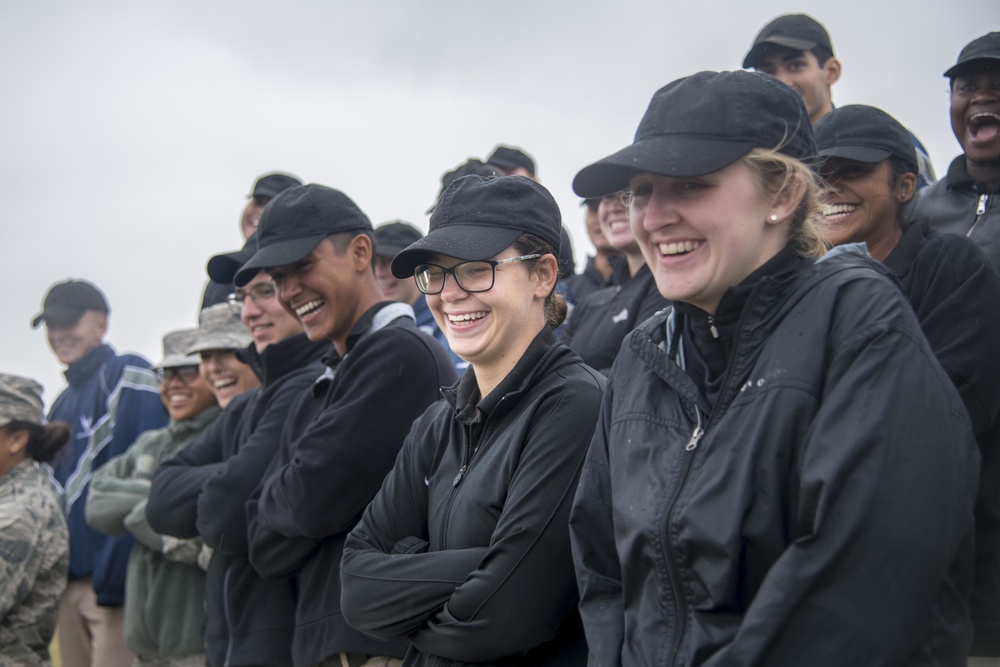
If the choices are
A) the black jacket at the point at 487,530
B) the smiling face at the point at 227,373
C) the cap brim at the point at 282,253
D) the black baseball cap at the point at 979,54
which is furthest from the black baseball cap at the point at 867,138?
the smiling face at the point at 227,373

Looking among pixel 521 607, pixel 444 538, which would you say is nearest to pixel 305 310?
pixel 444 538

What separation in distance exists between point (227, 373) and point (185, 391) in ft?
1.52

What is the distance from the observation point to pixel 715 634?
2246 millimetres

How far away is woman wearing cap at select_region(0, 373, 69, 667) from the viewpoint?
212 inches

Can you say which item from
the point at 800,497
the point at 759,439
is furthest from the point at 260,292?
the point at 800,497

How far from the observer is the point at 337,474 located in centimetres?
404

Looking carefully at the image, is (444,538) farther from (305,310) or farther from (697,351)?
(305,310)

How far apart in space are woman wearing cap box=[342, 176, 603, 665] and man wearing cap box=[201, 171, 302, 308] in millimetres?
3882

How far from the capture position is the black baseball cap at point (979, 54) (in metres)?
4.41

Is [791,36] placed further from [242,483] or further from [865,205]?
[242,483]

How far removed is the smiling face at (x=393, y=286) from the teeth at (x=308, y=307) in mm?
1854

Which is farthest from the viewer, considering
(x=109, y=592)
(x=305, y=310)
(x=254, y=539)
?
(x=109, y=592)

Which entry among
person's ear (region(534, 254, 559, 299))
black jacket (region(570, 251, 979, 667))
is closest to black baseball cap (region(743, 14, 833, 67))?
person's ear (region(534, 254, 559, 299))

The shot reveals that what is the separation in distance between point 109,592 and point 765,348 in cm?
582
